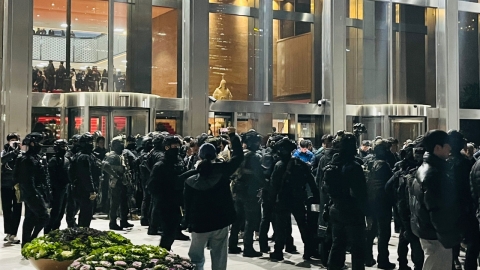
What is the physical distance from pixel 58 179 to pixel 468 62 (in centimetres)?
1859

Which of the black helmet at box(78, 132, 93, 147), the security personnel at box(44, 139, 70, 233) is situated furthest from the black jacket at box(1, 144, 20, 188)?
the black helmet at box(78, 132, 93, 147)

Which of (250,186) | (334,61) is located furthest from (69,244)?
(334,61)

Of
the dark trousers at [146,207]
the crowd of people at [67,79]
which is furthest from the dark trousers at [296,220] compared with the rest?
the crowd of people at [67,79]

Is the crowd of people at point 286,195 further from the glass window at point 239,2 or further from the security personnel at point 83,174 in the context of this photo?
the glass window at point 239,2

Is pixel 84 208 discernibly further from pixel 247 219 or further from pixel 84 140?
pixel 247 219

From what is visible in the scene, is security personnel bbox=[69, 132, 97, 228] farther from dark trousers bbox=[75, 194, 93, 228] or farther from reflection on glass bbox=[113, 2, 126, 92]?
reflection on glass bbox=[113, 2, 126, 92]

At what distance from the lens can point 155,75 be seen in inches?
723

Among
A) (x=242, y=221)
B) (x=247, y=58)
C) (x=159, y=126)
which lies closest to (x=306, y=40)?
(x=247, y=58)

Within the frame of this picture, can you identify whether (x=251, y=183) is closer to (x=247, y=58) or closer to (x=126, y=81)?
(x=126, y=81)

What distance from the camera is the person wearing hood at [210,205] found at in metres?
6.47

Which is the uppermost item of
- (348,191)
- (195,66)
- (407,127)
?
(195,66)

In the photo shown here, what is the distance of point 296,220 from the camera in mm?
9250

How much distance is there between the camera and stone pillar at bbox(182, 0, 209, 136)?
18328 mm

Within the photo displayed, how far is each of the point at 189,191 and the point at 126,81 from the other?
38.6ft
